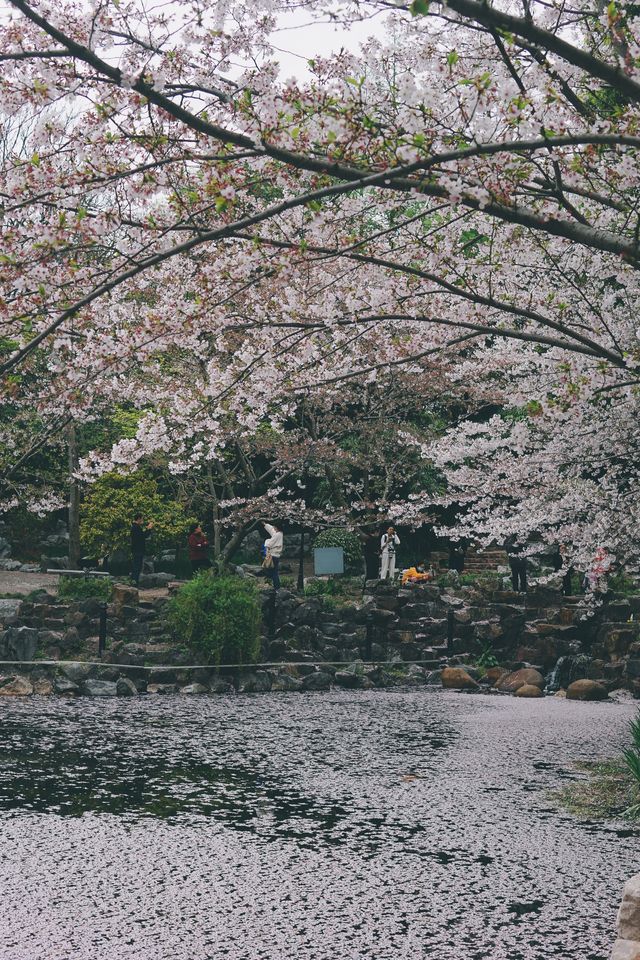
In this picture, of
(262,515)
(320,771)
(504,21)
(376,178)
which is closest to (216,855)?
(320,771)

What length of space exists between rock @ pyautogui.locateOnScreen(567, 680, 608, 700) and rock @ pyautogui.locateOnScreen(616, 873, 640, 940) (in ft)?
41.8

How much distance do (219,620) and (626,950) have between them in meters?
13.2

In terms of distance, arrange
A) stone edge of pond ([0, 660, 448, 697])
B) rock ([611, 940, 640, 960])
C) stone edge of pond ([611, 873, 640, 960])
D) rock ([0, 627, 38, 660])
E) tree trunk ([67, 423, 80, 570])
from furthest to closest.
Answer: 1. tree trunk ([67, 423, 80, 570])
2. rock ([0, 627, 38, 660])
3. stone edge of pond ([0, 660, 448, 697])
4. stone edge of pond ([611, 873, 640, 960])
5. rock ([611, 940, 640, 960])

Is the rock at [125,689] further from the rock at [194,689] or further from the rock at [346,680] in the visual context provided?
the rock at [346,680]

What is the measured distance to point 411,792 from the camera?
8.85m

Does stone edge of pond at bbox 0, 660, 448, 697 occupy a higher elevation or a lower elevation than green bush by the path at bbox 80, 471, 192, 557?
lower

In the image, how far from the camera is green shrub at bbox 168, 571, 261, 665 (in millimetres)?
17016

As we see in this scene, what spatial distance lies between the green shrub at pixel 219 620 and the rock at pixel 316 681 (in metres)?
1.06

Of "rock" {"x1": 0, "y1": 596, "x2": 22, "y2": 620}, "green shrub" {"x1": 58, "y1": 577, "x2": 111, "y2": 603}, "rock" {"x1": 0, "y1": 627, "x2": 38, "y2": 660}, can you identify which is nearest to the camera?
"rock" {"x1": 0, "y1": 627, "x2": 38, "y2": 660}

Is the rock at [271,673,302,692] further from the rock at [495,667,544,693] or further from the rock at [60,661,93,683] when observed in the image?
the rock at [495,667,544,693]

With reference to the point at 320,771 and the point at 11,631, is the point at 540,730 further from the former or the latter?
the point at 11,631

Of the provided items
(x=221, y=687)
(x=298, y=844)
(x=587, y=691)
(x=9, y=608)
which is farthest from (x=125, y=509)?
(x=298, y=844)

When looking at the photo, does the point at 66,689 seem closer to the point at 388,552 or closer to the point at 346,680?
the point at 346,680

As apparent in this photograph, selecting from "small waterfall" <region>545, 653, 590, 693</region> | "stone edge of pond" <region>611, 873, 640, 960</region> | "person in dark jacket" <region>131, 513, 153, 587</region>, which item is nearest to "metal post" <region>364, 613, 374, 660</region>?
"small waterfall" <region>545, 653, 590, 693</region>
